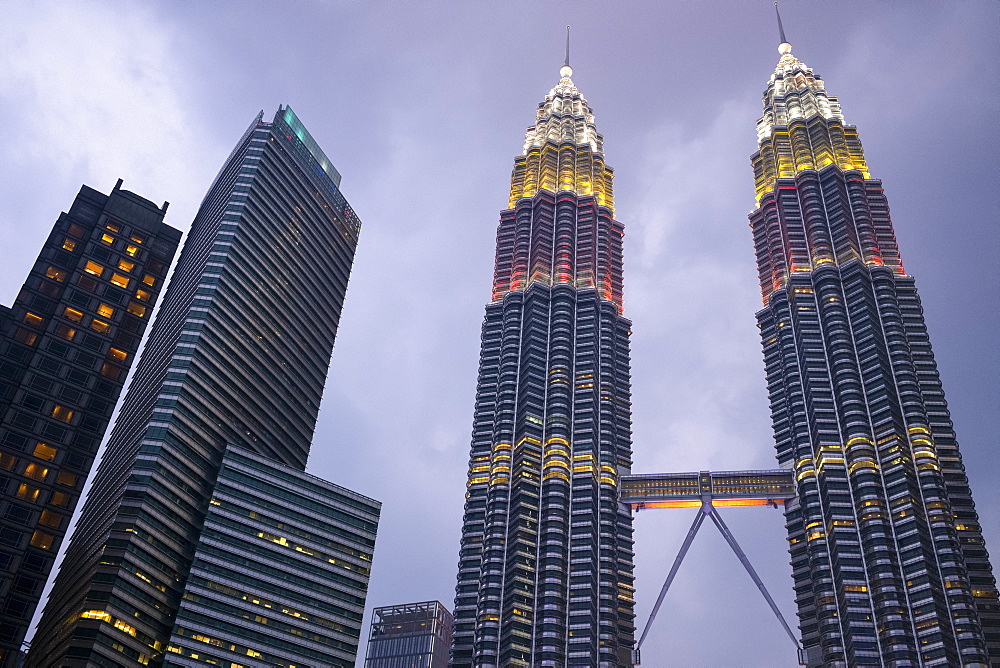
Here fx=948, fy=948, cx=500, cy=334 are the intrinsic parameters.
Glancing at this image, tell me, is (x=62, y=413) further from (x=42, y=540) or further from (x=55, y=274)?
(x=55, y=274)

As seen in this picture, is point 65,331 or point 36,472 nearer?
point 36,472

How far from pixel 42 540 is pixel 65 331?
126ft

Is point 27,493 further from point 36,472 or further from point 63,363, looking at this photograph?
point 63,363

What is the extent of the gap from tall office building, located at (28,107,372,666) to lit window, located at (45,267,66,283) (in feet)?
71.7

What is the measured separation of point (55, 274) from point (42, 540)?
5069 cm

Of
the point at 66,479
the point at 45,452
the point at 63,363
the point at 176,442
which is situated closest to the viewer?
the point at 66,479

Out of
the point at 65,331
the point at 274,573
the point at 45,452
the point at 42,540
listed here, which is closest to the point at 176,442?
the point at 45,452

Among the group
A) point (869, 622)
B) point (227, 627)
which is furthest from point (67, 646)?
point (869, 622)

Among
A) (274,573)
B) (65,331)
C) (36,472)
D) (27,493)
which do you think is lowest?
(274,573)

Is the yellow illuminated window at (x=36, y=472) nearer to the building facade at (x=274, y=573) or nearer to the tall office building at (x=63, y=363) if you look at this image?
the tall office building at (x=63, y=363)

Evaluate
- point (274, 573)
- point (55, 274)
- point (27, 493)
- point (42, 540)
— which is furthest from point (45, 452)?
point (274, 573)

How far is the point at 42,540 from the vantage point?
13612cm

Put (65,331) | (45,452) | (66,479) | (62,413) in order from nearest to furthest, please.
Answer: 1. (66,479)
2. (45,452)
3. (62,413)
4. (65,331)

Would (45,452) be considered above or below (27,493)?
above
